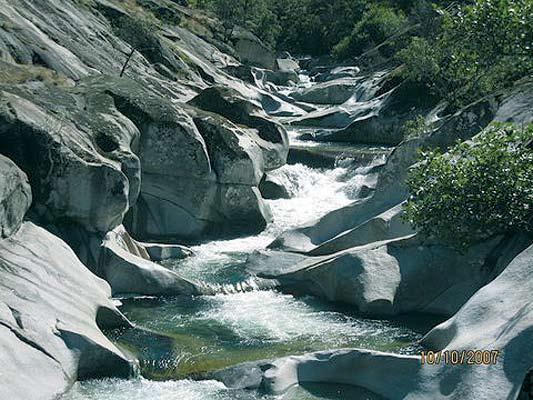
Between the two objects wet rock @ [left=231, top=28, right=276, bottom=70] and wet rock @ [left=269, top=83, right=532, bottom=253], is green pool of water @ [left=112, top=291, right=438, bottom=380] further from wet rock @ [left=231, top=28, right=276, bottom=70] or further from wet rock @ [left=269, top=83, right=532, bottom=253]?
wet rock @ [left=231, top=28, right=276, bottom=70]

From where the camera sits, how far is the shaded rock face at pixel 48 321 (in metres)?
19.2

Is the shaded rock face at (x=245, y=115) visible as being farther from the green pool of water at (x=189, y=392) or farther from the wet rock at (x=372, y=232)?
the green pool of water at (x=189, y=392)

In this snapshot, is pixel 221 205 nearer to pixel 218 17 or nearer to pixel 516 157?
pixel 516 157

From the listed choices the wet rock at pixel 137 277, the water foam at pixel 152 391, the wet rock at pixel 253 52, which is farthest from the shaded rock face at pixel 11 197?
the wet rock at pixel 253 52

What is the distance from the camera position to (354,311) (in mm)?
27312

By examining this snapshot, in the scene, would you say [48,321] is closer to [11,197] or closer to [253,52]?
[11,197]

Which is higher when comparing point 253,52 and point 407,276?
point 407,276

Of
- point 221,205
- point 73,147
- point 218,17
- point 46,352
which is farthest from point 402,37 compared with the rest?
point 46,352

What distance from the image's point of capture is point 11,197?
79.0ft

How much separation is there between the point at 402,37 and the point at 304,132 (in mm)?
35303

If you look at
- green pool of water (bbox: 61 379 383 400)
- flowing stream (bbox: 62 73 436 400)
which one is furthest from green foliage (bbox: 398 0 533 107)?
green pool of water (bbox: 61 379 383 400)

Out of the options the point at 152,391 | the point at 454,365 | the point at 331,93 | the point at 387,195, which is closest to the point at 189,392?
the point at 152,391
